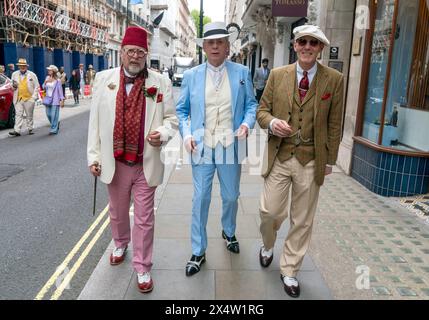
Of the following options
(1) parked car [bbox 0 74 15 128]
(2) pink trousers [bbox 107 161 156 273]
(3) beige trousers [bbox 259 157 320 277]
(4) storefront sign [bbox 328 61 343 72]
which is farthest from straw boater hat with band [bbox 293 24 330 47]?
(1) parked car [bbox 0 74 15 128]

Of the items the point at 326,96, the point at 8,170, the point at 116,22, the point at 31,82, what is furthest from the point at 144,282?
the point at 116,22

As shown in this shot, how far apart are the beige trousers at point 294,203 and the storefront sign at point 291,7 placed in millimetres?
7194

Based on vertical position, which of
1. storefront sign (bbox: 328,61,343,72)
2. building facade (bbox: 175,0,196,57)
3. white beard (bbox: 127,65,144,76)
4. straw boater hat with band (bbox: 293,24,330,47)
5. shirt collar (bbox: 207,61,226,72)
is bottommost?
white beard (bbox: 127,65,144,76)

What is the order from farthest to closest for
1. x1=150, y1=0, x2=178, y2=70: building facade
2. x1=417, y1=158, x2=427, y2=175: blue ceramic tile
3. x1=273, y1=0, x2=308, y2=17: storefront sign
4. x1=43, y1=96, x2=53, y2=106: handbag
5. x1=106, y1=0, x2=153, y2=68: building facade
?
x1=150, y1=0, x2=178, y2=70: building facade < x1=106, y1=0, x2=153, y2=68: building facade < x1=43, y1=96, x2=53, y2=106: handbag < x1=273, y1=0, x2=308, y2=17: storefront sign < x1=417, y1=158, x2=427, y2=175: blue ceramic tile

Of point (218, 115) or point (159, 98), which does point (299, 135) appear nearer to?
point (218, 115)

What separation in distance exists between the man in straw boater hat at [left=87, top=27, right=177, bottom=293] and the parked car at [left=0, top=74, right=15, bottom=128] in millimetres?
9574

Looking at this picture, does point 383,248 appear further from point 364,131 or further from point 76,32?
point 76,32

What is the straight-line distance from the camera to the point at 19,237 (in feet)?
14.7

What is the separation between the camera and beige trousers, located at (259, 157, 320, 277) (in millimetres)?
3238

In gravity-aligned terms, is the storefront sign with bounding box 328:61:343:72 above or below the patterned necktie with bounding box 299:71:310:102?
above

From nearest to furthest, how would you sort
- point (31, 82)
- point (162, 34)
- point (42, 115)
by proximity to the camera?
point (31, 82) < point (42, 115) < point (162, 34)

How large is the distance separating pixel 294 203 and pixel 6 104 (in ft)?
35.4

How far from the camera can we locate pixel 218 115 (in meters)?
3.45

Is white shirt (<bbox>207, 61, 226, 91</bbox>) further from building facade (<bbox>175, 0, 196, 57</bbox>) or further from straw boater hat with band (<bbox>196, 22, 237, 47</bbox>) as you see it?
building facade (<bbox>175, 0, 196, 57</bbox>)
